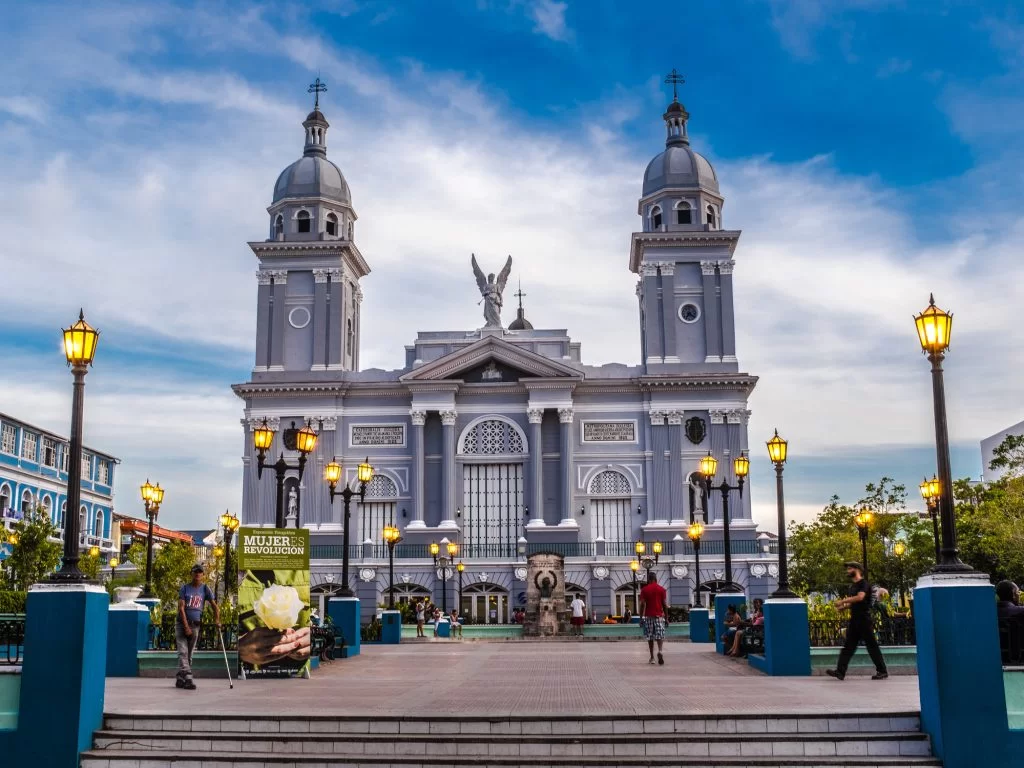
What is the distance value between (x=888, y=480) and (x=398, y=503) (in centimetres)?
3132

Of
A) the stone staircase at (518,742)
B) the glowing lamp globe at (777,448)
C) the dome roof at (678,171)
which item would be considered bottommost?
the stone staircase at (518,742)

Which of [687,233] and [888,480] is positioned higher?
[687,233]

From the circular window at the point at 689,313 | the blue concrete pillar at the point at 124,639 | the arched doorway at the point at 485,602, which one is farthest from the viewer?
the circular window at the point at 689,313

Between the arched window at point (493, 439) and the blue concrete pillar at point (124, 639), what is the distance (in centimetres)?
3796

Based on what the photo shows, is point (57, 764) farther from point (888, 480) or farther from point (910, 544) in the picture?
point (888, 480)

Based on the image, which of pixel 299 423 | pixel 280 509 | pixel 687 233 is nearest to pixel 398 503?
pixel 299 423

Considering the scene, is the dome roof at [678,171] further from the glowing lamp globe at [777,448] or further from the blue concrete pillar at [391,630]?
the glowing lamp globe at [777,448]

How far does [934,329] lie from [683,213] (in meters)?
49.2

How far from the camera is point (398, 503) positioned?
194ft

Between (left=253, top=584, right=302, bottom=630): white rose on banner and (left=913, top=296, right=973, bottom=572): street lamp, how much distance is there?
10708mm

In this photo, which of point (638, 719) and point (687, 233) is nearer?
point (638, 719)

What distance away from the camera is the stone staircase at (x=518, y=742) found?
12.0 metres

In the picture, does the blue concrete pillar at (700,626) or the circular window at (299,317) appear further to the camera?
the circular window at (299,317)

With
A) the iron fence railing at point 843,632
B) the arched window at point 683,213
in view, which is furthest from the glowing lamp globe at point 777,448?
the arched window at point 683,213
